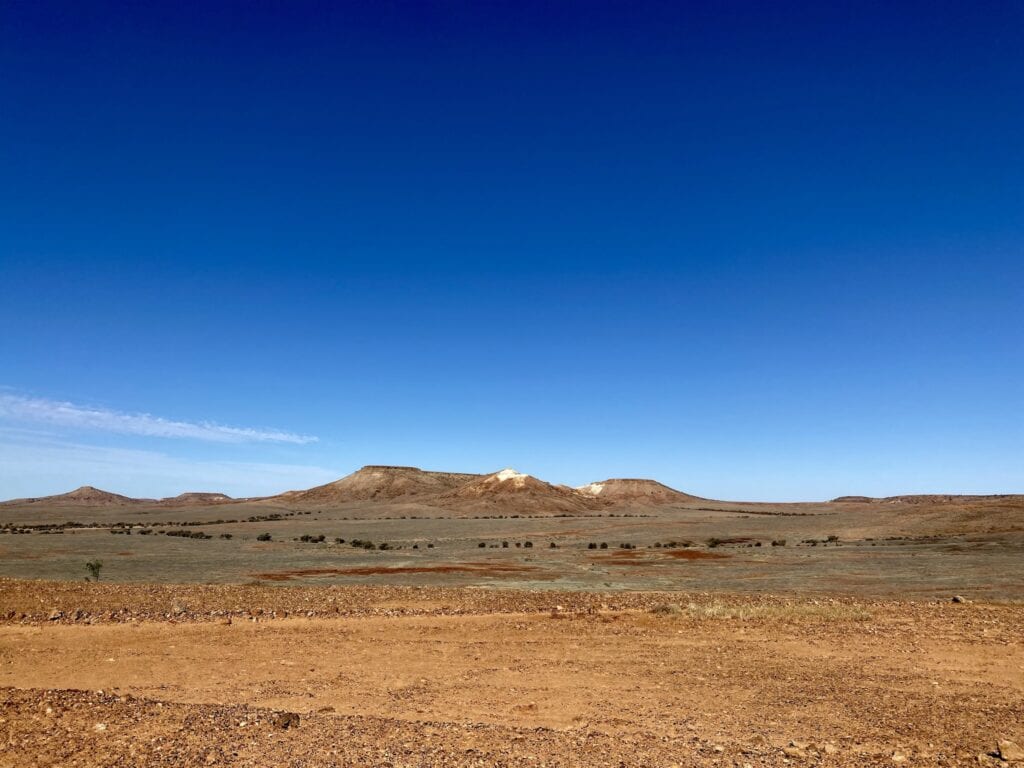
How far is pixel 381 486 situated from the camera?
6993 inches

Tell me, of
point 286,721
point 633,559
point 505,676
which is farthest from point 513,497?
point 286,721

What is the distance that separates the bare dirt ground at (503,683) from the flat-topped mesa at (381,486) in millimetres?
152112

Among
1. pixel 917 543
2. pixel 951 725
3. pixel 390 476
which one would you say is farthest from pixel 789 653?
pixel 390 476

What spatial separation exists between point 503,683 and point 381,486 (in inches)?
6788

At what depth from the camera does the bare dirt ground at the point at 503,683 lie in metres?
7.02

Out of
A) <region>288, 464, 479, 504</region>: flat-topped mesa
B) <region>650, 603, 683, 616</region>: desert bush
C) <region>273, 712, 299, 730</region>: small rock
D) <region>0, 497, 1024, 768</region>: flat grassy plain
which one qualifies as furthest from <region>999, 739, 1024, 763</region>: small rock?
<region>288, 464, 479, 504</region>: flat-topped mesa

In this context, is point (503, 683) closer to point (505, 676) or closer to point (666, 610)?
point (505, 676)

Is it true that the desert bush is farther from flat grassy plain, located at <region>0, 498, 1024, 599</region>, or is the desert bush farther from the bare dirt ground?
flat grassy plain, located at <region>0, 498, 1024, 599</region>

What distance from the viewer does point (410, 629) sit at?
13945mm

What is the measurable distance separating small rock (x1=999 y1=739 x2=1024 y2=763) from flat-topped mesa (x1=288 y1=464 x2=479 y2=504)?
161 m

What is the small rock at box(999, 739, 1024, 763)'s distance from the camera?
671 centimetres

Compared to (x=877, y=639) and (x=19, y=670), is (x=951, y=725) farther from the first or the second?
(x=19, y=670)

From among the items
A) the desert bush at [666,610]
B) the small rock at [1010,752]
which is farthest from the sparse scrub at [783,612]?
the small rock at [1010,752]

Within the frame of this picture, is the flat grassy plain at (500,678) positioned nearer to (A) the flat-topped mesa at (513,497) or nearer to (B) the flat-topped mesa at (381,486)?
(A) the flat-topped mesa at (513,497)
